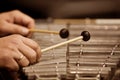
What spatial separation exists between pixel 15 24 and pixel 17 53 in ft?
1.89

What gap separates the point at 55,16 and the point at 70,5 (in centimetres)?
16

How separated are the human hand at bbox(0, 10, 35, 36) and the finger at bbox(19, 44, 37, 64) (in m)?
0.42

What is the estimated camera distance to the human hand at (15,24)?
1483 millimetres

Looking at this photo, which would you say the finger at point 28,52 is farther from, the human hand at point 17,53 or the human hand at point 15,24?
the human hand at point 15,24

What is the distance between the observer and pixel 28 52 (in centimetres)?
105

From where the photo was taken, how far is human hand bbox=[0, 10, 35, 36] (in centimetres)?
148

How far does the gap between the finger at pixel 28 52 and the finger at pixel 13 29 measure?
0.41 meters

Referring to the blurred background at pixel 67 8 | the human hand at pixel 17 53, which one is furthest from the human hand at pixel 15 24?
the blurred background at pixel 67 8

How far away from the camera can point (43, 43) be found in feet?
4.44

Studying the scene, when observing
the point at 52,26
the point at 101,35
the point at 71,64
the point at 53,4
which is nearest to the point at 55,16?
the point at 53,4

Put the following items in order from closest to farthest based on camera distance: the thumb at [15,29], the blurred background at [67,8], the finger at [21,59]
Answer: the finger at [21,59]
the thumb at [15,29]
the blurred background at [67,8]

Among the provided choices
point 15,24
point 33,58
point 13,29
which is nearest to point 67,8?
point 15,24

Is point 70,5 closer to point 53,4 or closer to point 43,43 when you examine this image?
point 53,4

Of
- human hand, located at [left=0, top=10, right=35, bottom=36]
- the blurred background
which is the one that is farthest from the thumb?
the blurred background
